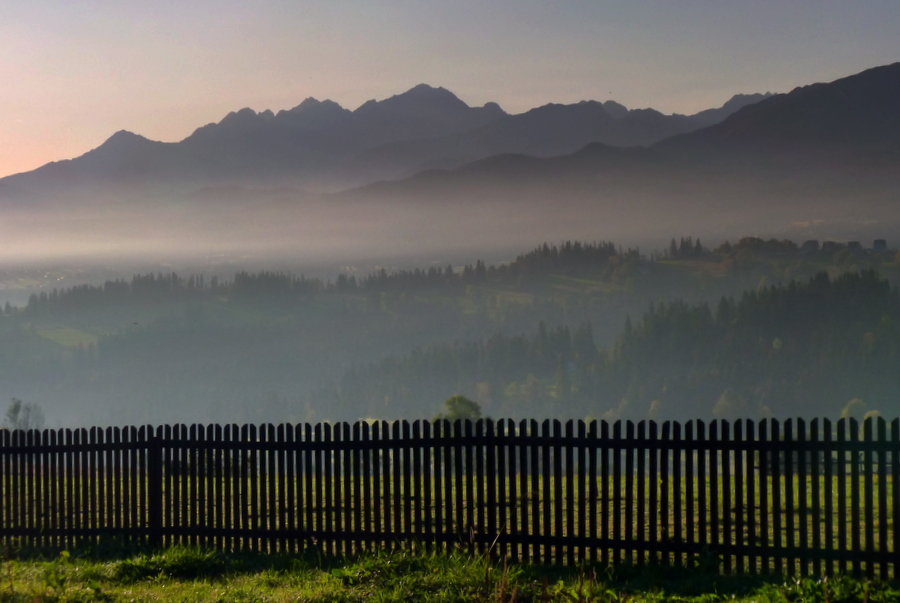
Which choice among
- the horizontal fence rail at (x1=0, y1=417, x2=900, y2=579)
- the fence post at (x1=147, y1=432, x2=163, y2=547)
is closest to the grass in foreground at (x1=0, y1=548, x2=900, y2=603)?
the horizontal fence rail at (x1=0, y1=417, x2=900, y2=579)

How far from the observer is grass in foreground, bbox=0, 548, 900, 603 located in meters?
6.36

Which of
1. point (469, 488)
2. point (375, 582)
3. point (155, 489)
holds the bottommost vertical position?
point (375, 582)

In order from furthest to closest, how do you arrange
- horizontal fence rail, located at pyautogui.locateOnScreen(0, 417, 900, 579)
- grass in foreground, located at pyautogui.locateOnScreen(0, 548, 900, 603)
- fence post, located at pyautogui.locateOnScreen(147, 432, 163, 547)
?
fence post, located at pyautogui.locateOnScreen(147, 432, 163, 547) < horizontal fence rail, located at pyautogui.locateOnScreen(0, 417, 900, 579) < grass in foreground, located at pyautogui.locateOnScreen(0, 548, 900, 603)

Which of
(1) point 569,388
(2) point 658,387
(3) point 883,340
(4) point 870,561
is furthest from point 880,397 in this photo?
(4) point 870,561

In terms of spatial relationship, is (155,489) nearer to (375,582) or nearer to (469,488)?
(375,582)

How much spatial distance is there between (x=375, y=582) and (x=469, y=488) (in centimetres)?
194

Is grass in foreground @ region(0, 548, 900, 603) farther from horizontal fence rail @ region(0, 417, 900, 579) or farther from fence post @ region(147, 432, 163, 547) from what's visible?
fence post @ region(147, 432, 163, 547)

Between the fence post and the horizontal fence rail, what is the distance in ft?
0.06

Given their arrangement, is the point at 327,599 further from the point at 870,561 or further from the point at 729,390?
the point at 729,390

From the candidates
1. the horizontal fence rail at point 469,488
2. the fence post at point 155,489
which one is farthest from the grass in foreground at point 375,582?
the fence post at point 155,489

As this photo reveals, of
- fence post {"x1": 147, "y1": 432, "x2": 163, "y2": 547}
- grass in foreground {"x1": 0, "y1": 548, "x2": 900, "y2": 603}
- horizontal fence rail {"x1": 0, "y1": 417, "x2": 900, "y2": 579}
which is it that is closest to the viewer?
grass in foreground {"x1": 0, "y1": 548, "x2": 900, "y2": 603}

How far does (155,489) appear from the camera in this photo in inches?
378

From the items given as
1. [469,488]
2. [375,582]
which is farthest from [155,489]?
[469,488]

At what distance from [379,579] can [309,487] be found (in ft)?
8.10
